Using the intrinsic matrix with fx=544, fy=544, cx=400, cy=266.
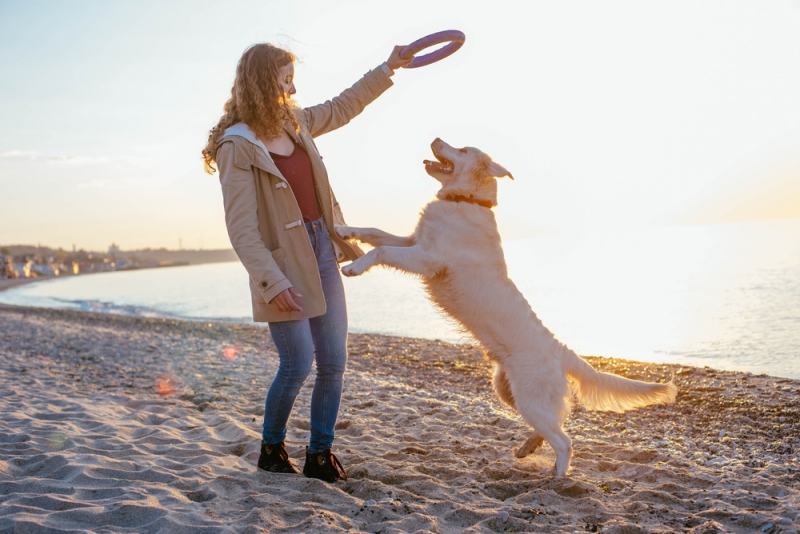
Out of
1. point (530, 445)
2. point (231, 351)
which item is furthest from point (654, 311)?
point (530, 445)

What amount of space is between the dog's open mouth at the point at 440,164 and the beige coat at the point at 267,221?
4.29ft

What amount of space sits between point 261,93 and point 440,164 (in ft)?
6.01

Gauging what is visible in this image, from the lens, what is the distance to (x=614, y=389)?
13.6 ft

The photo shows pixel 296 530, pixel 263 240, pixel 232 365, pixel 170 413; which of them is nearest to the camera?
pixel 296 530

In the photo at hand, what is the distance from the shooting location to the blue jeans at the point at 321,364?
11.1 ft

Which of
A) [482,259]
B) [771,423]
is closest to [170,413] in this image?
[482,259]

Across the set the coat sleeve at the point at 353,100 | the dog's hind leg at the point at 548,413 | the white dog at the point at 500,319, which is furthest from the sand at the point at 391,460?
the coat sleeve at the point at 353,100

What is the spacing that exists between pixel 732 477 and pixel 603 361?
545 cm

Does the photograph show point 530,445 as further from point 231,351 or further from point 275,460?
point 231,351

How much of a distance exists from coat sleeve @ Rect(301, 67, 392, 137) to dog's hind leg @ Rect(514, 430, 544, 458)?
280 cm

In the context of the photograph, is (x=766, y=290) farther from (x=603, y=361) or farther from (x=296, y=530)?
(x=296, y=530)

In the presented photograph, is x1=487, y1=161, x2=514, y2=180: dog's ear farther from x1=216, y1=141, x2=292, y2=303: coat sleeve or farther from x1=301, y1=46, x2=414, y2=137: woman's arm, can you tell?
x1=216, y1=141, x2=292, y2=303: coat sleeve

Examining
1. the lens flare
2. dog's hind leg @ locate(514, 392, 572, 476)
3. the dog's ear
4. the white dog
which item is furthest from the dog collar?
the lens flare

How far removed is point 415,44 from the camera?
395 centimetres
